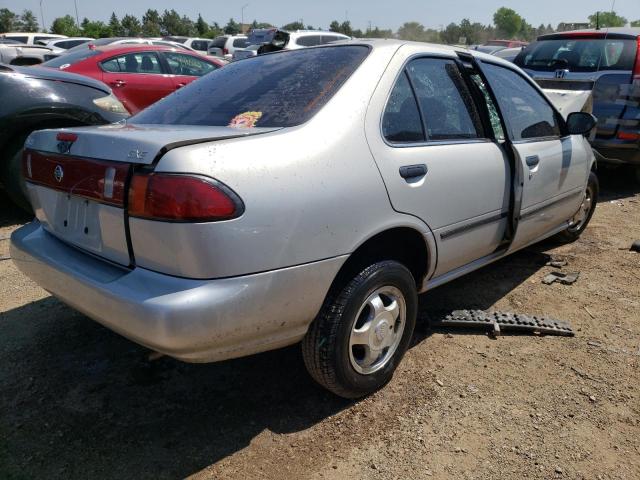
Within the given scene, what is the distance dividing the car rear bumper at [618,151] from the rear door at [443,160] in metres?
3.71

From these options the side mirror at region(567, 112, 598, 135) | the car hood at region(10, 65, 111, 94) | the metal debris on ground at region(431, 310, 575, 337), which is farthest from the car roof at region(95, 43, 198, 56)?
the metal debris on ground at region(431, 310, 575, 337)

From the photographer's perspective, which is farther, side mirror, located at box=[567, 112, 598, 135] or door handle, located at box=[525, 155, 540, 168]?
side mirror, located at box=[567, 112, 598, 135]

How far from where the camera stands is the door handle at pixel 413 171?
238 centimetres

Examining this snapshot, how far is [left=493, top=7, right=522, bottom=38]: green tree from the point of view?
319ft

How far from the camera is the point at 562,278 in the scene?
3961 mm

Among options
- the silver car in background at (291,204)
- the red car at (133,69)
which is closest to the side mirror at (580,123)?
the silver car in background at (291,204)

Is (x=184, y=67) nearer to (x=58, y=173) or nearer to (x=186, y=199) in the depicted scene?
(x=58, y=173)

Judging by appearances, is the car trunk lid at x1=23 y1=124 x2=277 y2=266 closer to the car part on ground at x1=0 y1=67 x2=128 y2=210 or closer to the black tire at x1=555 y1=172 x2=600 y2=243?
the car part on ground at x1=0 y1=67 x2=128 y2=210

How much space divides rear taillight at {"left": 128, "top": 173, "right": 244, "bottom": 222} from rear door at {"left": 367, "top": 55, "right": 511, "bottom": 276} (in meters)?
0.77

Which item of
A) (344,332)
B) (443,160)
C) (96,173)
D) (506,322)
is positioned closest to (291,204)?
(344,332)

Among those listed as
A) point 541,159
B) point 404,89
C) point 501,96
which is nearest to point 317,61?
point 404,89

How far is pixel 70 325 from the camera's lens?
3146 mm

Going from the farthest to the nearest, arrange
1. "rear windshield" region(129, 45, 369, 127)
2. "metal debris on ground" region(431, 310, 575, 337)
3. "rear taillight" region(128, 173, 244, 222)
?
"metal debris on ground" region(431, 310, 575, 337)
"rear windshield" region(129, 45, 369, 127)
"rear taillight" region(128, 173, 244, 222)

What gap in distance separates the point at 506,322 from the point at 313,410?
139 centimetres
